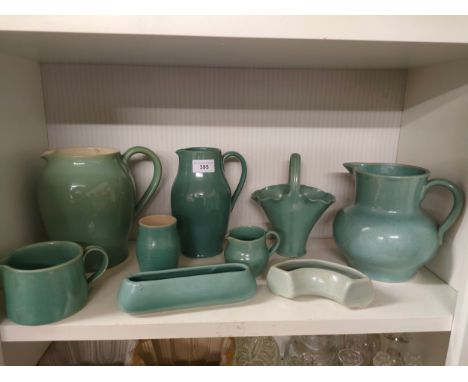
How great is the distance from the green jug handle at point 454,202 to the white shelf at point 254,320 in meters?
0.11

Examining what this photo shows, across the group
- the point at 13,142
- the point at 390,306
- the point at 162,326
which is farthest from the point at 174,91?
the point at 390,306

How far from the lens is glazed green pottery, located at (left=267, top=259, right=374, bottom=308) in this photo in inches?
20.4

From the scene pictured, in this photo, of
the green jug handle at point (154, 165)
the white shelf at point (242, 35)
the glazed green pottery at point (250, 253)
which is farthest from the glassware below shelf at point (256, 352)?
the white shelf at point (242, 35)

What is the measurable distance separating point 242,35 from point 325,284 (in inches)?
15.3

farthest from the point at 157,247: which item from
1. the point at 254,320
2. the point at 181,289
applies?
the point at 254,320

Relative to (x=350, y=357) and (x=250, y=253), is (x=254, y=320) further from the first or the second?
(x=350, y=357)

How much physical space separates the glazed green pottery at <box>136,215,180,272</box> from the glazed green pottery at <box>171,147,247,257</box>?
0.07 metres

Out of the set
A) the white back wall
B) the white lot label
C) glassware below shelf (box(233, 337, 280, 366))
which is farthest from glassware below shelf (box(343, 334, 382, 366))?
the white lot label

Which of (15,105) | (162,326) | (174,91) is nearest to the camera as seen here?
(162,326)

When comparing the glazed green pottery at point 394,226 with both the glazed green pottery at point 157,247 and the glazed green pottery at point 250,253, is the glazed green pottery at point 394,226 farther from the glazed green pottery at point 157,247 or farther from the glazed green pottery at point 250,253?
the glazed green pottery at point 157,247

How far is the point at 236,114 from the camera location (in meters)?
0.74

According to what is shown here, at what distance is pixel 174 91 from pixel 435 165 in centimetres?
53

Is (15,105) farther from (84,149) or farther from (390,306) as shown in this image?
(390,306)

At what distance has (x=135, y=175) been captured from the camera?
756 mm
